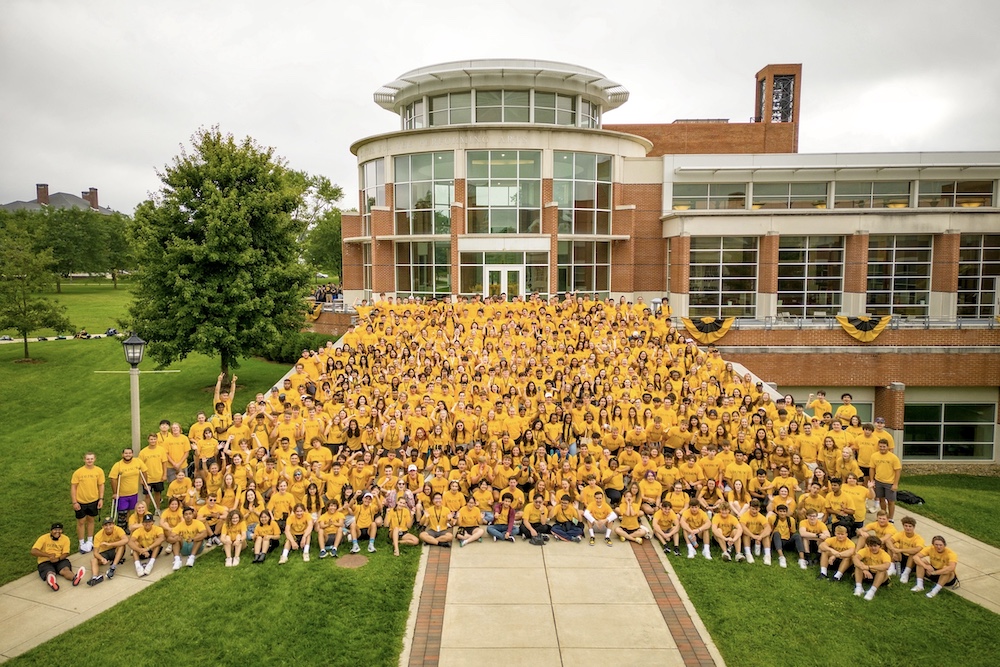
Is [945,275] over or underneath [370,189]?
underneath

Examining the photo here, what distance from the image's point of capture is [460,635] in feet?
29.4

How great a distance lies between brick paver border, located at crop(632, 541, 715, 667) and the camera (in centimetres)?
855

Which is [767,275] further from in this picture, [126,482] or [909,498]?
[126,482]

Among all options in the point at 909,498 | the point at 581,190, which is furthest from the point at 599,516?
the point at 581,190

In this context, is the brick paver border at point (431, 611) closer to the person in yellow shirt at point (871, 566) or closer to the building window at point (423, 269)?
the person in yellow shirt at point (871, 566)

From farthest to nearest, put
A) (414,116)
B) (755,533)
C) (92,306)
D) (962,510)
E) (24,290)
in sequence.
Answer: (92,306) < (414,116) < (24,290) < (962,510) < (755,533)

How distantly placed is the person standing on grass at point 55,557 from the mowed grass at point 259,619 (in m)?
1.50

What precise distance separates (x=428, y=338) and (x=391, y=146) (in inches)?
557

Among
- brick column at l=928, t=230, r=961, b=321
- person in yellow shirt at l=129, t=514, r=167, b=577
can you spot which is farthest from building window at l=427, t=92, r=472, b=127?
person in yellow shirt at l=129, t=514, r=167, b=577

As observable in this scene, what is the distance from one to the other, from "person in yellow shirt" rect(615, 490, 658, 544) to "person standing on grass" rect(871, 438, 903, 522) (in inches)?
195

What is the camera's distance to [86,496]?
11.7 m

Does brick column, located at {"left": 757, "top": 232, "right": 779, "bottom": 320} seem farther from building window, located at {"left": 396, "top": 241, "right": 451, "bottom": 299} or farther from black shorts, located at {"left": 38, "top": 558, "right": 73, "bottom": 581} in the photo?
black shorts, located at {"left": 38, "top": 558, "right": 73, "bottom": 581}

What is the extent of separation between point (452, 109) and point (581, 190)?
7719mm

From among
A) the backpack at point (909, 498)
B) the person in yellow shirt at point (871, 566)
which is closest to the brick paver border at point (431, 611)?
the person in yellow shirt at point (871, 566)
